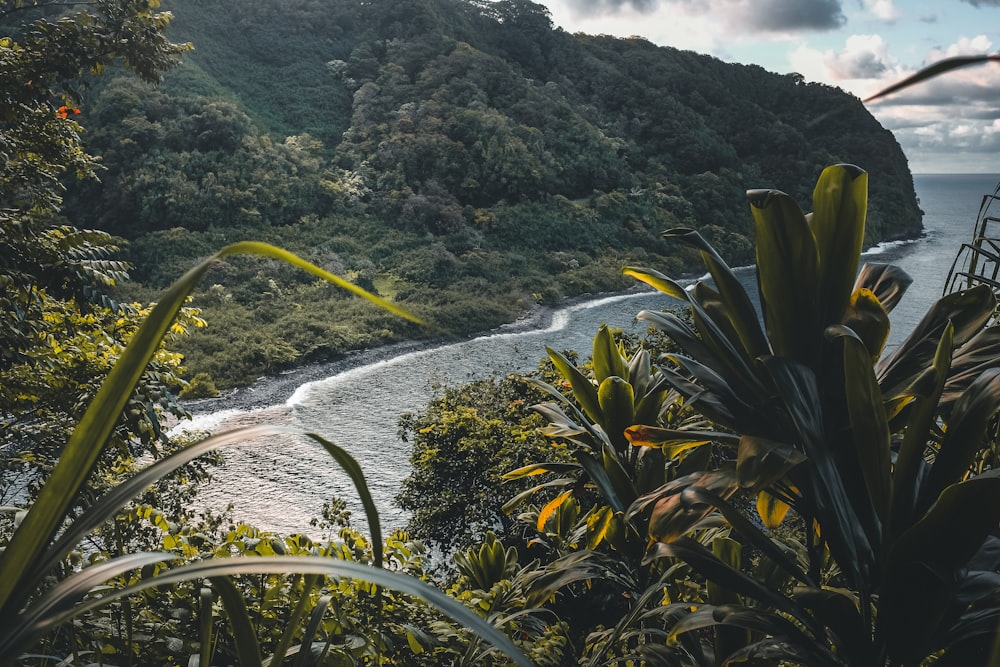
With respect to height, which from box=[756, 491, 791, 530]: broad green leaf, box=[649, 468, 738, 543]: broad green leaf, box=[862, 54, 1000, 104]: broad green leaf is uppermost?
box=[862, 54, 1000, 104]: broad green leaf

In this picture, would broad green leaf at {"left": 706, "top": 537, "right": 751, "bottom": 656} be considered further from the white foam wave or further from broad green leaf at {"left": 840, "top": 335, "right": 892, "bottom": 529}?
the white foam wave

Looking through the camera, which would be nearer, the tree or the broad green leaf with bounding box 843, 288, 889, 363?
the broad green leaf with bounding box 843, 288, 889, 363

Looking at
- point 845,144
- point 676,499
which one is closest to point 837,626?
point 676,499

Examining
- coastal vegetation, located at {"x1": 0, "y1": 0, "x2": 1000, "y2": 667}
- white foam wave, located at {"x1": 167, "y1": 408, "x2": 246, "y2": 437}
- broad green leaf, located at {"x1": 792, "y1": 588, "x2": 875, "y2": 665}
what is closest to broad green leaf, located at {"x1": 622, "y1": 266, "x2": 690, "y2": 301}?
coastal vegetation, located at {"x1": 0, "y1": 0, "x2": 1000, "y2": 667}

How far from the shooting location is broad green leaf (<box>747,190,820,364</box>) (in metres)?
1.09

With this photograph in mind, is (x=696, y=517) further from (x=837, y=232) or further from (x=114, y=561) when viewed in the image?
(x=114, y=561)

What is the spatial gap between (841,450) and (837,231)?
349 millimetres

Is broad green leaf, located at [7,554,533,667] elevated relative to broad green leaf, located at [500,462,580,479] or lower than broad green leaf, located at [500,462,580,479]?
elevated

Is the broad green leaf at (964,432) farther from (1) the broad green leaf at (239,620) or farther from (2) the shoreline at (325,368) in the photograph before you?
(2) the shoreline at (325,368)

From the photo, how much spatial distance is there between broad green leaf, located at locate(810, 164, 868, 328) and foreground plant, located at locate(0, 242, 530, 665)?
0.89 m

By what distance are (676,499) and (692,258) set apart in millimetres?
20489

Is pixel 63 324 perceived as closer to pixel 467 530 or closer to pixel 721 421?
pixel 467 530

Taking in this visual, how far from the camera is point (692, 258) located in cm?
2073

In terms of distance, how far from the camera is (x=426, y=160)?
20.4m
